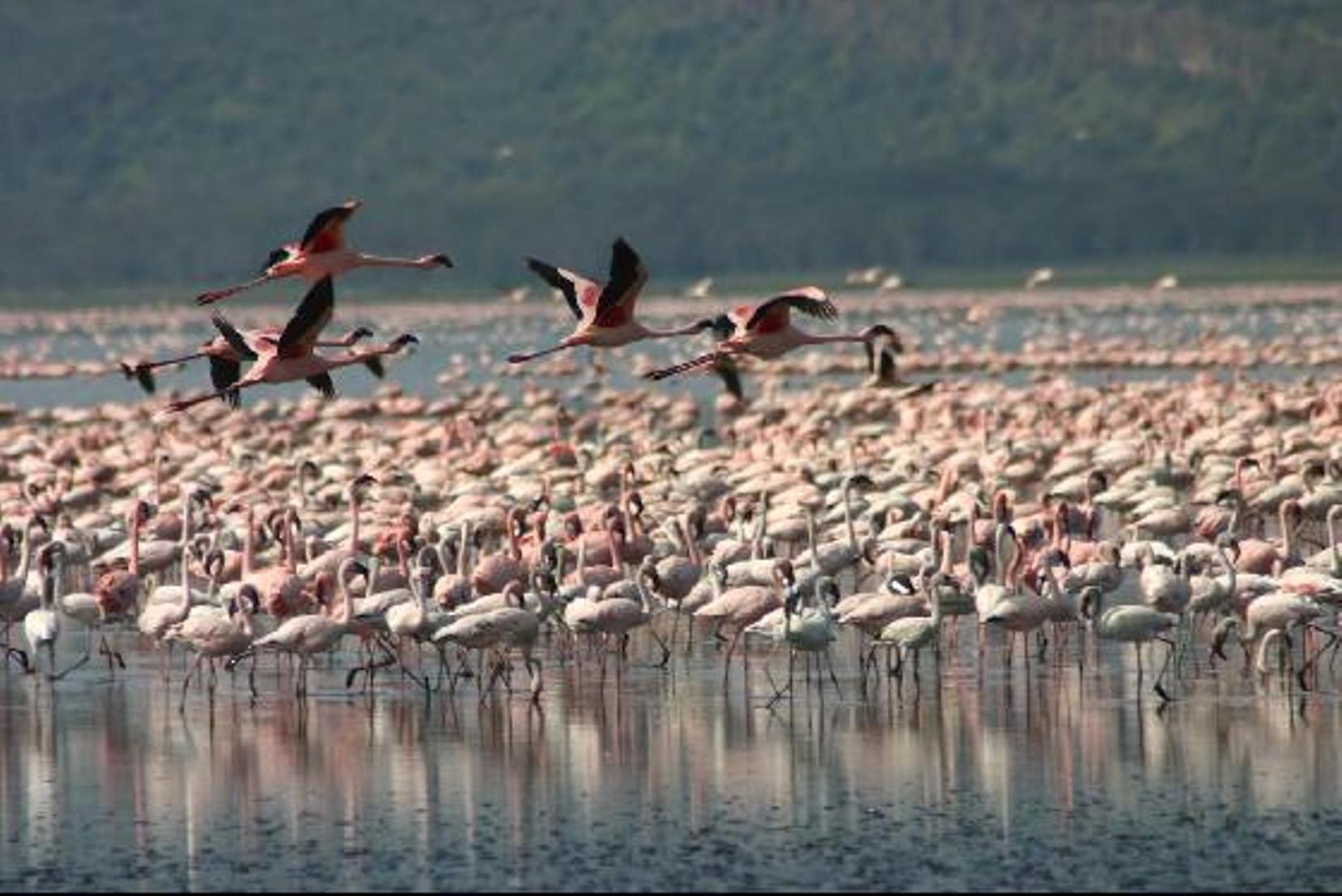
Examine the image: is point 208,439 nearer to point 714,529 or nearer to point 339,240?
point 714,529

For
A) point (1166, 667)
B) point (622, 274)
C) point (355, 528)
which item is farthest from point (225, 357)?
point (1166, 667)

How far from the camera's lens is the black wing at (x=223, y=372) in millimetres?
20031

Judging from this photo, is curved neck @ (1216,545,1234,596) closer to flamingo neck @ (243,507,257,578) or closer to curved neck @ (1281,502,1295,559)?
curved neck @ (1281,502,1295,559)

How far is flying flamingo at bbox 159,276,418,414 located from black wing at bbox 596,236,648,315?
3.24 ft

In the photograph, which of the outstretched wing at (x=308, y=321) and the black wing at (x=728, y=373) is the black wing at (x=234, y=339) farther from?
the black wing at (x=728, y=373)

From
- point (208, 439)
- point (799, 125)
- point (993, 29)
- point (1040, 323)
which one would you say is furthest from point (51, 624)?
point (993, 29)

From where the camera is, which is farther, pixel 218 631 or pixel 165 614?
pixel 165 614

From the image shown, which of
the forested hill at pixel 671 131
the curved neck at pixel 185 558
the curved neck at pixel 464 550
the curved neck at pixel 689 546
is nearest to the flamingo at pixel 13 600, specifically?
the curved neck at pixel 185 558

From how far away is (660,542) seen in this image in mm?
23672

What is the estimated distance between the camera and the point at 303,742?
685 inches

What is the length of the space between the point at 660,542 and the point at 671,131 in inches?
4940

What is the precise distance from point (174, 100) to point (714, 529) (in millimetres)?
132124

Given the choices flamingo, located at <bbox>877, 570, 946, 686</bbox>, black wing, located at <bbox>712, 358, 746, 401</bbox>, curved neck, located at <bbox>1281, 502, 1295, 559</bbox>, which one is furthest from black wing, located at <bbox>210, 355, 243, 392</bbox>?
curved neck, located at <bbox>1281, 502, 1295, 559</bbox>

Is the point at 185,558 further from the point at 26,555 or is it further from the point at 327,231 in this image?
the point at 327,231
